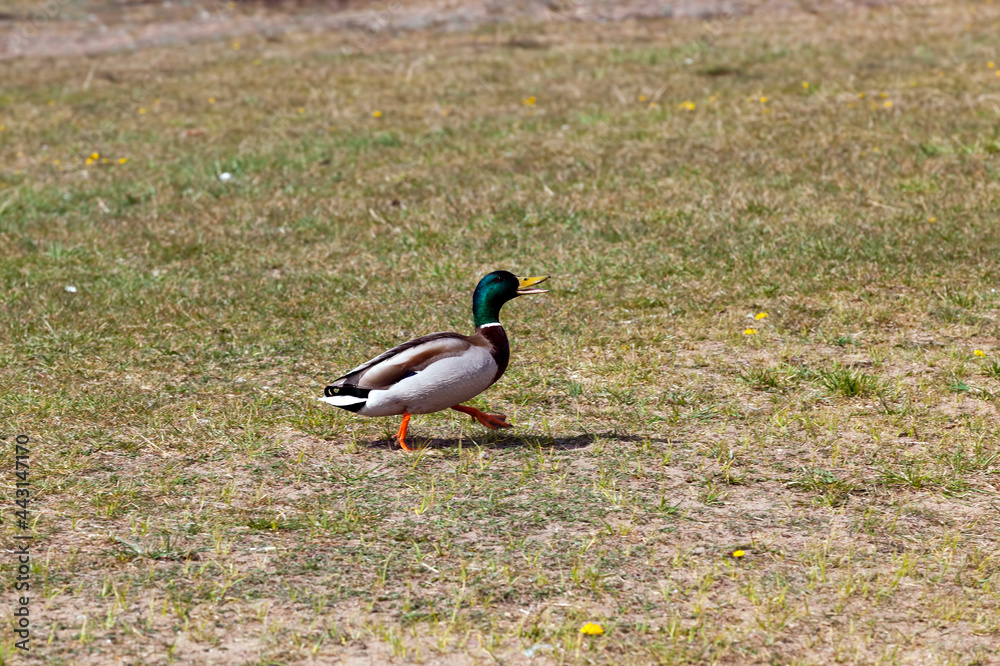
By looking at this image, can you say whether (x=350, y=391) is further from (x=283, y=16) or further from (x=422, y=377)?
(x=283, y=16)

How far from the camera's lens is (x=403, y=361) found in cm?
509

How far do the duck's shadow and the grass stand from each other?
0.09ft

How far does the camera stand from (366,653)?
3807 mm

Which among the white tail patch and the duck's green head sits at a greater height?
the duck's green head

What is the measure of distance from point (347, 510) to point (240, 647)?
1018 mm

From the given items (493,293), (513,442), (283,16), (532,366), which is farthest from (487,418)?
(283,16)

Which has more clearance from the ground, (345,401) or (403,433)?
(345,401)

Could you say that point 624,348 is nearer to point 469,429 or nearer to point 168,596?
point 469,429

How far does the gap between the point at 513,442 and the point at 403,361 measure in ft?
2.43

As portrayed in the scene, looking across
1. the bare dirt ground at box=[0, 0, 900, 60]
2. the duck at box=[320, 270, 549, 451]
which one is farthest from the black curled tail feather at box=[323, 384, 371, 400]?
the bare dirt ground at box=[0, 0, 900, 60]

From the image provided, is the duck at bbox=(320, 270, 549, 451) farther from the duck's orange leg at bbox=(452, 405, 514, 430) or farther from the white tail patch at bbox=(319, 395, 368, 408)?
the duck's orange leg at bbox=(452, 405, 514, 430)

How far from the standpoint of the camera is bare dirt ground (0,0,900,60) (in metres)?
17.7

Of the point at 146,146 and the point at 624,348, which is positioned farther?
the point at 146,146

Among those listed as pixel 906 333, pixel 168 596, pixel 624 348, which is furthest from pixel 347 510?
pixel 906 333
